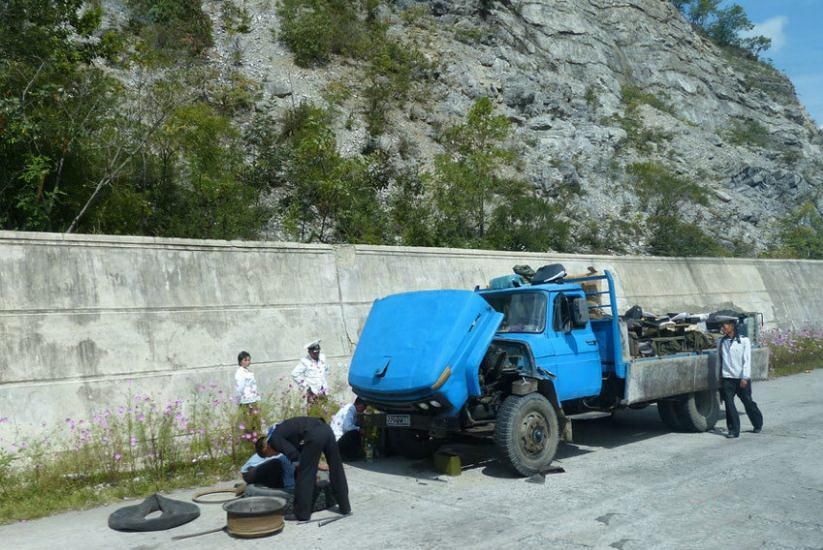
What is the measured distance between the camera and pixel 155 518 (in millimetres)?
7133

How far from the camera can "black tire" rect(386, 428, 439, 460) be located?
9.85m

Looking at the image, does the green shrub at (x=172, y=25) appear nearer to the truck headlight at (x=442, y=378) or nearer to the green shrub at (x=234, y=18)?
the green shrub at (x=234, y=18)

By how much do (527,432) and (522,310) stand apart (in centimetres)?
175

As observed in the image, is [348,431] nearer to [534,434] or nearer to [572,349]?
[534,434]

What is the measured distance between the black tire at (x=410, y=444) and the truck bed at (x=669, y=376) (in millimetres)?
2790

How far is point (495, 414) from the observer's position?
921 centimetres

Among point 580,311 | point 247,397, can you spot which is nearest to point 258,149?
point 247,397

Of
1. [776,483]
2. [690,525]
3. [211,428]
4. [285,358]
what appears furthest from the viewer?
[285,358]

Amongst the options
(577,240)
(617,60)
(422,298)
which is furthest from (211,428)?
(617,60)

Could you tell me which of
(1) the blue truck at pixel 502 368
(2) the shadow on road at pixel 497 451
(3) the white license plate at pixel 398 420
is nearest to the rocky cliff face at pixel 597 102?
(2) the shadow on road at pixel 497 451

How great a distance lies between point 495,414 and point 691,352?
4.19 m

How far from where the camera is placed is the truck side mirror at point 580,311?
9594 mm

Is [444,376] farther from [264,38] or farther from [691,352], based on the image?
[264,38]

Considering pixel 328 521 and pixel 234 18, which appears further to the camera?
pixel 234 18
